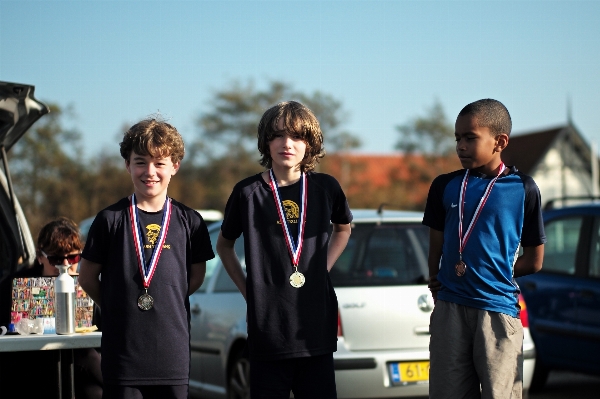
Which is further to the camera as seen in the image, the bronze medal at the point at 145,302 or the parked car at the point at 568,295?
the parked car at the point at 568,295

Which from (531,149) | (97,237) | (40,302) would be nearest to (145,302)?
(97,237)

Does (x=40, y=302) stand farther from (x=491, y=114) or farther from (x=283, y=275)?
(x=491, y=114)

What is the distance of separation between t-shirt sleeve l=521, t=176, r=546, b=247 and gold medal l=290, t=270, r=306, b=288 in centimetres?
112

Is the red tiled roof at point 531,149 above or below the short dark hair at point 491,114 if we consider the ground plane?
above

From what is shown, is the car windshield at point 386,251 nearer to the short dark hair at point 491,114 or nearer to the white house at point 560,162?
the short dark hair at point 491,114

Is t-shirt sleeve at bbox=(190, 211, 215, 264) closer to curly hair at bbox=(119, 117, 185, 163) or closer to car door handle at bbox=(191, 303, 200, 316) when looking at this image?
curly hair at bbox=(119, 117, 185, 163)

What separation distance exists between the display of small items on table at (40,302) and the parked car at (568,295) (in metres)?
5.05

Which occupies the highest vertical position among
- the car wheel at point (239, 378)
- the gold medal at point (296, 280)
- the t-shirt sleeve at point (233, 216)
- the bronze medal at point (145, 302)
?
the t-shirt sleeve at point (233, 216)

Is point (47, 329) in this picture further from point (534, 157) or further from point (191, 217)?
point (534, 157)

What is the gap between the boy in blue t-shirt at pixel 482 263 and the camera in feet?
14.3

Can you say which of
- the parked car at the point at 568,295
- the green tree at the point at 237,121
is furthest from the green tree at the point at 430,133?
the parked car at the point at 568,295

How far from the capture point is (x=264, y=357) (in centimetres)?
421

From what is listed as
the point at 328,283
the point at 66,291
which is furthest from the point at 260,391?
the point at 66,291

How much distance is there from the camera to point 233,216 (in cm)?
447
